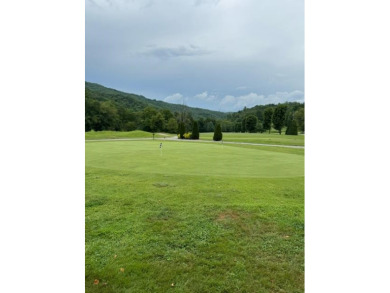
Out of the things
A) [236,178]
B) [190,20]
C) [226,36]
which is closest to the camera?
[190,20]

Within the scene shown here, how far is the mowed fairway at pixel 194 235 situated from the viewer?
161 centimetres

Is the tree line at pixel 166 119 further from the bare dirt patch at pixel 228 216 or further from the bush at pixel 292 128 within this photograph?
the bare dirt patch at pixel 228 216

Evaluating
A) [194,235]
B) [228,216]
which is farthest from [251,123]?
[194,235]

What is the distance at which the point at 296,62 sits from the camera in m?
1.97

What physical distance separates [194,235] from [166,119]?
32.4 metres

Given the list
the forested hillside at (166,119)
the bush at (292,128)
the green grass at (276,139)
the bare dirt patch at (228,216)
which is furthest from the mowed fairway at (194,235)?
the forested hillside at (166,119)

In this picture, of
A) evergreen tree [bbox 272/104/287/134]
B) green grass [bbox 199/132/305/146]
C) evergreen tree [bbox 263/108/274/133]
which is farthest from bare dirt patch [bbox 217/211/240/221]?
evergreen tree [bbox 263/108/274/133]

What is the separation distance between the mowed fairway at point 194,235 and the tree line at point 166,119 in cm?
2164

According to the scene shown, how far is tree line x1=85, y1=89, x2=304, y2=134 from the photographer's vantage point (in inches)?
1024

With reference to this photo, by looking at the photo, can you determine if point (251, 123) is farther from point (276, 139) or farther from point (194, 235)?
point (194, 235)
